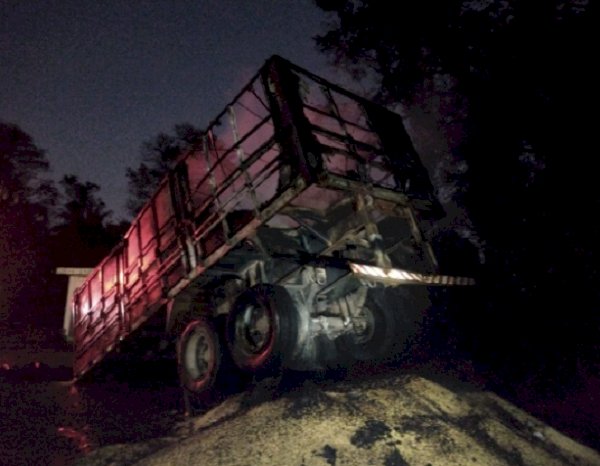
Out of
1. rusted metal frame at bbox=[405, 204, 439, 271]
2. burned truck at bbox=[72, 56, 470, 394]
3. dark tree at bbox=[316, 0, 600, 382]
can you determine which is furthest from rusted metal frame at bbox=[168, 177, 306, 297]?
dark tree at bbox=[316, 0, 600, 382]

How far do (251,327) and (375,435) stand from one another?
8.35 feet

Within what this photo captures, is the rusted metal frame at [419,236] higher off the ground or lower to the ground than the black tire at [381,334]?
higher

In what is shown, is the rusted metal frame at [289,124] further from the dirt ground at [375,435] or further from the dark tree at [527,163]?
the dark tree at [527,163]

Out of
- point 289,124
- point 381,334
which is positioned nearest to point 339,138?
point 289,124

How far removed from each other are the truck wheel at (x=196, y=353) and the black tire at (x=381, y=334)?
210cm

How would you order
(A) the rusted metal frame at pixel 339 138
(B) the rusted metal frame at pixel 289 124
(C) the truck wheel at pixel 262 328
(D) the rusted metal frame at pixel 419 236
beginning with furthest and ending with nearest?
(C) the truck wheel at pixel 262 328, (D) the rusted metal frame at pixel 419 236, (A) the rusted metal frame at pixel 339 138, (B) the rusted metal frame at pixel 289 124

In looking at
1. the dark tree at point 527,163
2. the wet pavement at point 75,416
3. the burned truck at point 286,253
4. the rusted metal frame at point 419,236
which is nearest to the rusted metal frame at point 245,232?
the burned truck at point 286,253

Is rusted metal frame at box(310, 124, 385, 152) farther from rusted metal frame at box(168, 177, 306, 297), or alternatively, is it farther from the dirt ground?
the dirt ground

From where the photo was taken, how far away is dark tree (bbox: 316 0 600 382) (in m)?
6.84

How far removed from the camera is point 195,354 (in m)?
6.78

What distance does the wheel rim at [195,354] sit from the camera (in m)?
6.54

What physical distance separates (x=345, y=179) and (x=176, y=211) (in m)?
3.12

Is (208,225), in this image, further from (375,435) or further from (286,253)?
(375,435)

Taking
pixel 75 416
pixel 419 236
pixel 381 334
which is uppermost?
pixel 419 236
